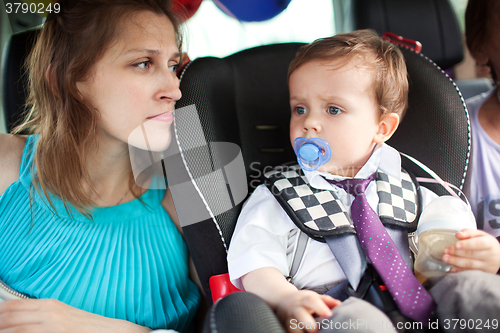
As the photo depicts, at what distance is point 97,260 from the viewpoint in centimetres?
105

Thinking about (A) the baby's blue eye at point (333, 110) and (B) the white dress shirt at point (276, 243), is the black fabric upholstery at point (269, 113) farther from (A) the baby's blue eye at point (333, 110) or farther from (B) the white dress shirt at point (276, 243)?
(A) the baby's blue eye at point (333, 110)

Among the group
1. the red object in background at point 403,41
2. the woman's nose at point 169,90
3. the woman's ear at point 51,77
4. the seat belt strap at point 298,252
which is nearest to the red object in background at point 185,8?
the woman's nose at point 169,90

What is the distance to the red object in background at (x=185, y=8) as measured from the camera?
3.95ft

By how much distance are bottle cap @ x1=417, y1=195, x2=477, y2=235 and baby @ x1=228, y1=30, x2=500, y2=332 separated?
0.23ft

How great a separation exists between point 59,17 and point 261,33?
762 mm

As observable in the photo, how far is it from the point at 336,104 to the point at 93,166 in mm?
802

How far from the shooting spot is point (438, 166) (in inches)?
Result: 43.1

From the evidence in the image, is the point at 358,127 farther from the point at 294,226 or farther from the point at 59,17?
the point at 59,17

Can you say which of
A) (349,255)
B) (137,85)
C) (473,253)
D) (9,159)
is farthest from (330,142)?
(9,159)

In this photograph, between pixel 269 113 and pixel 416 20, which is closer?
pixel 269 113

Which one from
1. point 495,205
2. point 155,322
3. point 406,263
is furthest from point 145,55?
point 495,205

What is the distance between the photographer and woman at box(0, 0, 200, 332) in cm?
98

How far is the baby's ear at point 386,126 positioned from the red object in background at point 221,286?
2.02 ft

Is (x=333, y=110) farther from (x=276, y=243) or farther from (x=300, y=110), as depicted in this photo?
(x=276, y=243)
